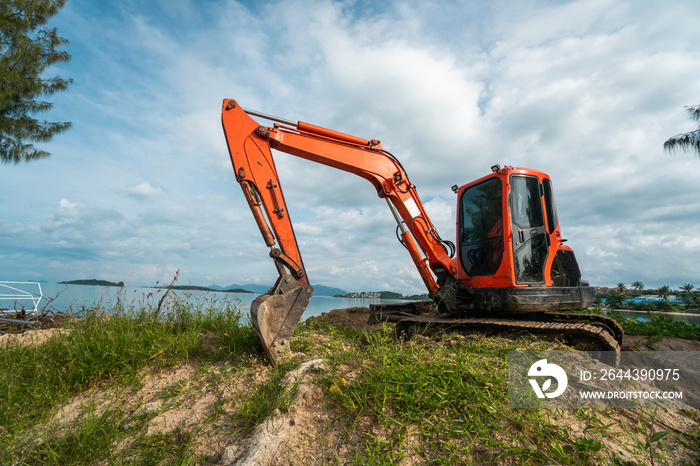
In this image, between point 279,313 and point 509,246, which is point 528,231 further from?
point 279,313

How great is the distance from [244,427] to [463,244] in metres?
4.50

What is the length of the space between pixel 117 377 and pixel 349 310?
6328 millimetres

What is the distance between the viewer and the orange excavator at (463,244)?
4.70 metres

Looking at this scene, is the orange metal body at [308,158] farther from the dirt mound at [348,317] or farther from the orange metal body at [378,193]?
the dirt mound at [348,317]

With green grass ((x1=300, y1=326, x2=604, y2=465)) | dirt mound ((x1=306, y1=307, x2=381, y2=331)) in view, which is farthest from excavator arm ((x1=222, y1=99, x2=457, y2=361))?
dirt mound ((x1=306, y1=307, x2=381, y2=331))

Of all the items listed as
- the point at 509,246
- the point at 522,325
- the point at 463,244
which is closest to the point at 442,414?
the point at 522,325

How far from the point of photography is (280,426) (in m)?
2.59

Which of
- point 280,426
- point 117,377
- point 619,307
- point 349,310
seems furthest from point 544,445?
point 619,307

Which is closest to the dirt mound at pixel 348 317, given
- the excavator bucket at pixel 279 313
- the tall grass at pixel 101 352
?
the tall grass at pixel 101 352

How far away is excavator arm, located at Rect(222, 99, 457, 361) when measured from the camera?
402 centimetres

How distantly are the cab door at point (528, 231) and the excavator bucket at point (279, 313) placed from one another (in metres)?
3.06

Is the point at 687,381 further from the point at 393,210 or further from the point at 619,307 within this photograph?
the point at 619,307

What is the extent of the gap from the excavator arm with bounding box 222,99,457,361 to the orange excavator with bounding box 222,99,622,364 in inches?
0.5

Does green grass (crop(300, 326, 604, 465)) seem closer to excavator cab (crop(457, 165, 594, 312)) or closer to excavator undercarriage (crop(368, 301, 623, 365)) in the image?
excavator undercarriage (crop(368, 301, 623, 365))
